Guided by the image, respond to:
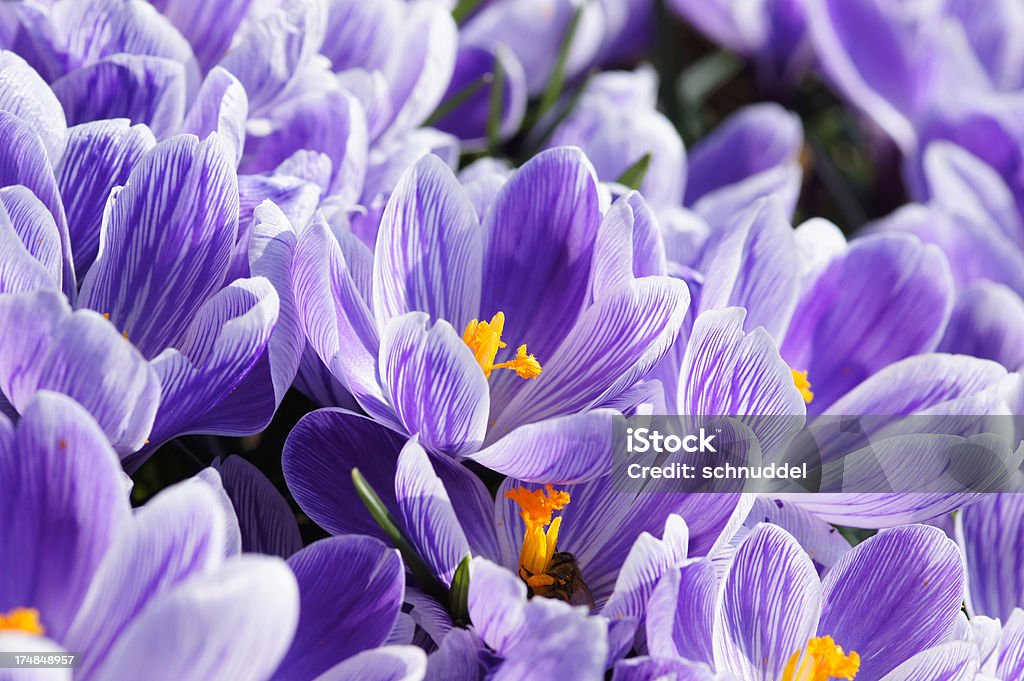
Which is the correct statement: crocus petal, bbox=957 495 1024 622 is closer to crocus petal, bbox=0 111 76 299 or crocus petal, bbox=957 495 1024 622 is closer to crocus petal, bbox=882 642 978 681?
crocus petal, bbox=882 642 978 681

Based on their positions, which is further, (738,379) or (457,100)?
(457,100)

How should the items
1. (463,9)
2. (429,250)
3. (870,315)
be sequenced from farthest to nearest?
(463,9), (870,315), (429,250)

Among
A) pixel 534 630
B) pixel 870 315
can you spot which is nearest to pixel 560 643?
pixel 534 630

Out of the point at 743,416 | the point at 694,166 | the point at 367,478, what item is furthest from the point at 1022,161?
the point at 367,478

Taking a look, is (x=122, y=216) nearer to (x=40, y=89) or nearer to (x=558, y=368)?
(x=40, y=89)

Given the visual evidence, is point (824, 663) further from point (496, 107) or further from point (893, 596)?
point (496, 107)

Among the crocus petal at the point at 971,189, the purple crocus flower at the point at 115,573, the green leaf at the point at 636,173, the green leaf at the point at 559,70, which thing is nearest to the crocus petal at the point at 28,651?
the purple crocus flower at the point at 115,573

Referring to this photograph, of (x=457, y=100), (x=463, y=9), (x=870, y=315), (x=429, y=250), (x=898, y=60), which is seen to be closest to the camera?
(x=429, y=250)
